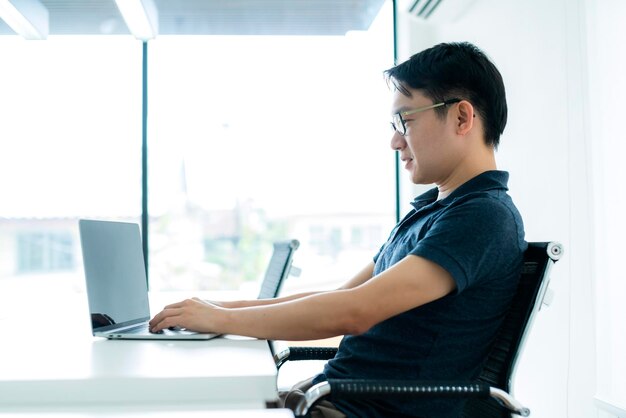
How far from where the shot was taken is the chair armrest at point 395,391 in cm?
108

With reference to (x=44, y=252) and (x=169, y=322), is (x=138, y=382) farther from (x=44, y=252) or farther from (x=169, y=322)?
(x=44, y=252)

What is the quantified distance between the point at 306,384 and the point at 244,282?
255cm

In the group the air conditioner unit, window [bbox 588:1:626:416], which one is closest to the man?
window [bbox 588:1:626:416]

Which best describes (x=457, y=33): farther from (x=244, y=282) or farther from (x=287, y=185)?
(x=244, y=282)

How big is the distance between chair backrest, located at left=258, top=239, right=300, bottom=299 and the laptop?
1.88 ft

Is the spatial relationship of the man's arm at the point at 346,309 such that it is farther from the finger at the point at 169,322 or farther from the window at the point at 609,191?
the window at the point at 609,191

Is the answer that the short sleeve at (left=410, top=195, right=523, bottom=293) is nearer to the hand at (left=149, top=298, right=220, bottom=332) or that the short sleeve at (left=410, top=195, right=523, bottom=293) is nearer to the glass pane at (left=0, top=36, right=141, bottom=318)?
the hand at (left=149, top=298, right=220, bottom=332)

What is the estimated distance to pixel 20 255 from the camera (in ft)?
13.3

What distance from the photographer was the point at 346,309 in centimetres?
121

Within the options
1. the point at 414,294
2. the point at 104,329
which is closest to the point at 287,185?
the point at 104,329

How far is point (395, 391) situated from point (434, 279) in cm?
23

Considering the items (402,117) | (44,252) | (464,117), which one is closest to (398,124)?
(402,117)

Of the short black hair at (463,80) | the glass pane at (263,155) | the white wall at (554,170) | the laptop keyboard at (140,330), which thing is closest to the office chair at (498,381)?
the short black hair at (463,80)

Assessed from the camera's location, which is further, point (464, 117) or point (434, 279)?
point (464, 117)
